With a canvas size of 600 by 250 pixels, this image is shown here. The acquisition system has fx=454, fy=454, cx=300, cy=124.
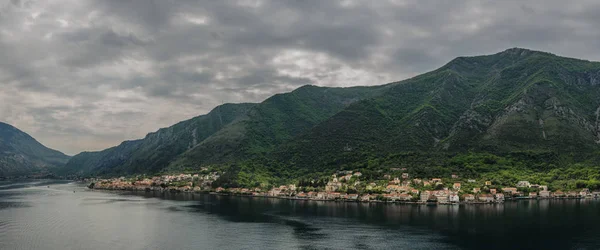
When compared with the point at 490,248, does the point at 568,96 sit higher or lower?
higher

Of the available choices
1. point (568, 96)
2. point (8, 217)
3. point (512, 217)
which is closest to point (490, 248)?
point (512, 217)

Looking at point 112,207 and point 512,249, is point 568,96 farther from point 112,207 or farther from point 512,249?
point 112,207

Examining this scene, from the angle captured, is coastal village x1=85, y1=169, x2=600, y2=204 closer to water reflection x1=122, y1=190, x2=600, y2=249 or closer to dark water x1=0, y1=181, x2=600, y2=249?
water reflection x1=122, y1=190, x2=600, y2=249

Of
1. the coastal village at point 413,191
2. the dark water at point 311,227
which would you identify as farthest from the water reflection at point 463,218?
the coastal village at point 413,191

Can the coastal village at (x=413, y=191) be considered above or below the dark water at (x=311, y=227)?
above

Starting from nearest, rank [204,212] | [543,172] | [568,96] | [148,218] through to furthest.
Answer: [148,218]
[204,212]
[543,172]
[568,96]

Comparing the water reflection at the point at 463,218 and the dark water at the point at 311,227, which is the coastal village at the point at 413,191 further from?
the dark water at the point at 311,227

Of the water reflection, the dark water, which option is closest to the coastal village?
the water reflection

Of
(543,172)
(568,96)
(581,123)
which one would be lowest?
(543,172)

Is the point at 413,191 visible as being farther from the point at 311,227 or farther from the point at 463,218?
the point at 311,227
